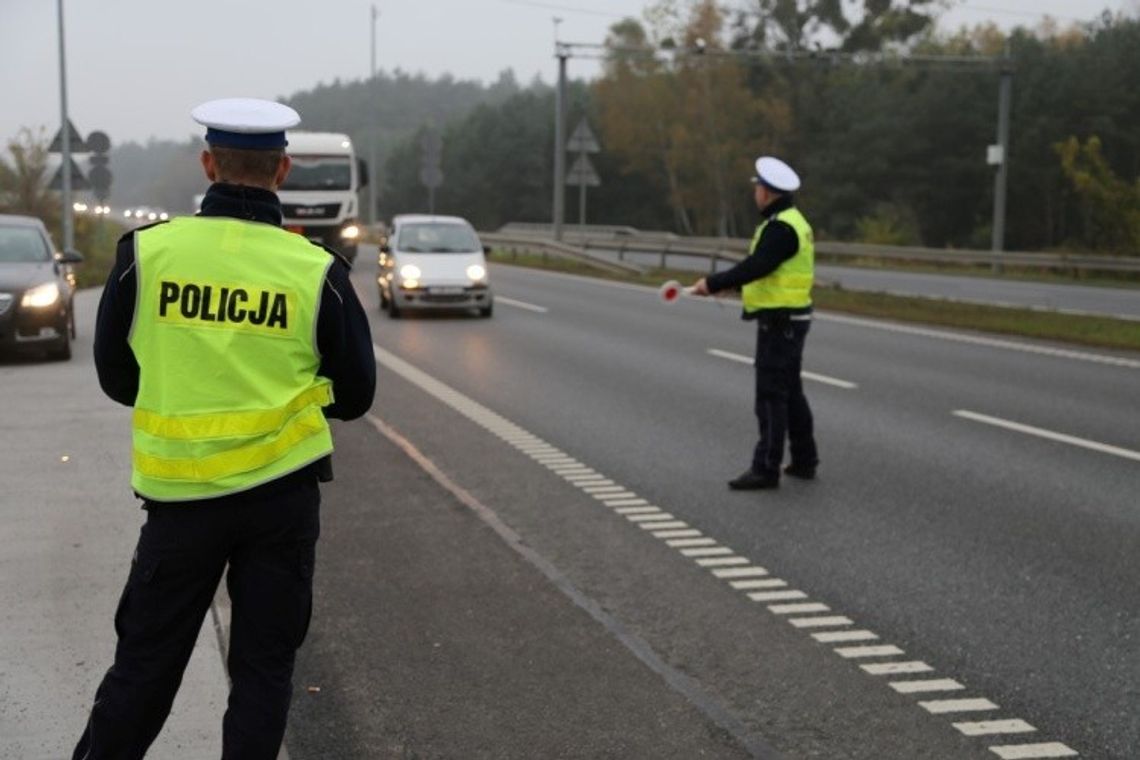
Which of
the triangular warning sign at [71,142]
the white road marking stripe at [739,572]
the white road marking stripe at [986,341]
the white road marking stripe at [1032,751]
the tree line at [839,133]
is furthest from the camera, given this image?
the tree line at [839,133]

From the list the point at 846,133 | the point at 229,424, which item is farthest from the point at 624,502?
the point at 846,133

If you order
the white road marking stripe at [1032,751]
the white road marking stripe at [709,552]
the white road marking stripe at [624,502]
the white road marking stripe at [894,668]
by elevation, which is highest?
the white road marking stripe at [1032,751]

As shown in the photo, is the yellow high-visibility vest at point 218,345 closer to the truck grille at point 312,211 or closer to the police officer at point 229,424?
the police officer at point 229,424

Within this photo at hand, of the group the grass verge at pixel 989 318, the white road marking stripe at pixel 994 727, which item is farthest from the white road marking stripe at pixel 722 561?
the grass verge at pixel 989 318

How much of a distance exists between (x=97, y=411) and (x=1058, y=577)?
7682 millimetres

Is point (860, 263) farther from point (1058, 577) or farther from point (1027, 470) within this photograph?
point (1058, 577)

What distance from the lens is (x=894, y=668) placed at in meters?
5.79

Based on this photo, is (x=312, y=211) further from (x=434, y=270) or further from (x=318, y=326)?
(x=318, y=326)

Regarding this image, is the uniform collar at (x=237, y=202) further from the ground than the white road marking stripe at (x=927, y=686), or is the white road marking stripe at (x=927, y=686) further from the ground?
the uniform collar at (x=237, y=202)

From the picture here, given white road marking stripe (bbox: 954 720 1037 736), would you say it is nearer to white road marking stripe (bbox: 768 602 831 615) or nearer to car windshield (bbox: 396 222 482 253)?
white road marking stripe (bbox: 768 602 831 615)

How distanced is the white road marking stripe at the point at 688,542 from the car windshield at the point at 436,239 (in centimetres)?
1714

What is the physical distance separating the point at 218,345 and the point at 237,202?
337 mm

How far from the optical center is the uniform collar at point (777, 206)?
9.33 metres

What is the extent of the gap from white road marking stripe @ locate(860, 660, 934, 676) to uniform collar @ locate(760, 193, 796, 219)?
4000 mm
